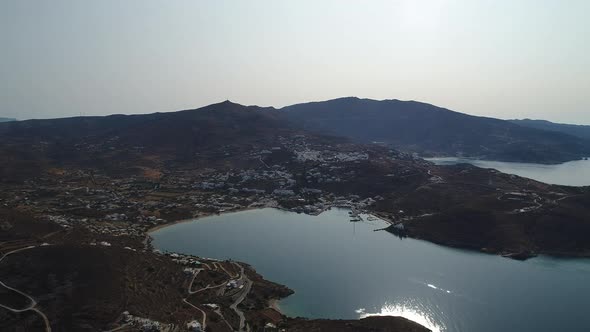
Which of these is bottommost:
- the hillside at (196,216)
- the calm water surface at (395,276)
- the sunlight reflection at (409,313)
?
the sunlight reflection at (409,313)

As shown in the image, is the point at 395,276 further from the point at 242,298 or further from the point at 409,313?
the point at 242,298

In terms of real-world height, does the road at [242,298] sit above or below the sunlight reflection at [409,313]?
above

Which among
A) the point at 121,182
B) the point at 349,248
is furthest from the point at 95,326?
the point at 121,182

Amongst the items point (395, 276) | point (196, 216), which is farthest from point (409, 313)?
point (196, 216)

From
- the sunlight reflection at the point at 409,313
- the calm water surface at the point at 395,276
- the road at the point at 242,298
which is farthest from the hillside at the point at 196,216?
the calm water surface at the point at 395,276

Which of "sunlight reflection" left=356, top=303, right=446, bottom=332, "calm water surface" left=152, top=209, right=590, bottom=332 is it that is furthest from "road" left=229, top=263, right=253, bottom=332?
"sunlight reflection" left=356, top=303, right=446, bottom=332

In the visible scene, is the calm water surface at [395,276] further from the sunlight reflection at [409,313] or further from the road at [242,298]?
the road at [242,298]

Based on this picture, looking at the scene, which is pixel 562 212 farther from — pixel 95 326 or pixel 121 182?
pixel 121 182
